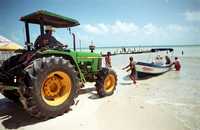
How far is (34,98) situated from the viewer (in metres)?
4.12

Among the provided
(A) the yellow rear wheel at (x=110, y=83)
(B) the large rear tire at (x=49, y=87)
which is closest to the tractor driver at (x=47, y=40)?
(B) the large rear tire at (x=49, y=87)

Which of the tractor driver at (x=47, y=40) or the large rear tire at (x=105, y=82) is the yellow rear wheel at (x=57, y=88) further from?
the large rear tire at (x=105, y=82)

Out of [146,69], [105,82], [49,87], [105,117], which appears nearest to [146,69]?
[146,69]

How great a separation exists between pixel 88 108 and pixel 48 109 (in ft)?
4.58

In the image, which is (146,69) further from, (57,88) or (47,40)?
(57,88)

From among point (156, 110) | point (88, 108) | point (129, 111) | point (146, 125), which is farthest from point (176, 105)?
point (88, 108)

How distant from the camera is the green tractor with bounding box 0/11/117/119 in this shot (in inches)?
164

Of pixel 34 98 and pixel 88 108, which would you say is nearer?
pixel 34 98

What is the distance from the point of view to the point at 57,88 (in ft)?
16.2

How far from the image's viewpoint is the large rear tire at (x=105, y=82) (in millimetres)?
6652

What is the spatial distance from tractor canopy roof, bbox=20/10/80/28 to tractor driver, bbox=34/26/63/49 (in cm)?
28

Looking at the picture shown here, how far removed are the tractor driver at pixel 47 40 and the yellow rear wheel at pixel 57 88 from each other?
112 centimetres

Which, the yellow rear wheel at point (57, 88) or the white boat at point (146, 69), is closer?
the yellow rear wheel at point (57, 88)

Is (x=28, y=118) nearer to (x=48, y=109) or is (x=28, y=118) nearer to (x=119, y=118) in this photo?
(x=48, y=109)
